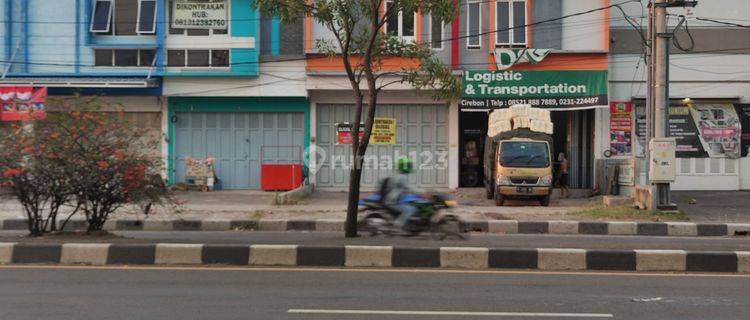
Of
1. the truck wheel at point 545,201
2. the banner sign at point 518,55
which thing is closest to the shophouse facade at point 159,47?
the banner sign at point 518,55

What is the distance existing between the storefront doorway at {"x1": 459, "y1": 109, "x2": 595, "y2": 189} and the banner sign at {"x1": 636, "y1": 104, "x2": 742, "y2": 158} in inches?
73.1

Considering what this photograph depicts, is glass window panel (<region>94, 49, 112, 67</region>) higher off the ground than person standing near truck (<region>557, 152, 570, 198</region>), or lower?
higher

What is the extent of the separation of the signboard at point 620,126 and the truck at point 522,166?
434cm

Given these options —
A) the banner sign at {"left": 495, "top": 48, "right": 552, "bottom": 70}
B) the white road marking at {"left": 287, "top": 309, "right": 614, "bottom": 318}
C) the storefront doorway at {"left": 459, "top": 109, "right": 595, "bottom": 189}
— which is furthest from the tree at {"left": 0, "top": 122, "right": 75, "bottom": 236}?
the storefront doorway at {"left": 459, "top": 109, "right": 595, "bottom": 189}

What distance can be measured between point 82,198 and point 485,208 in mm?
11329

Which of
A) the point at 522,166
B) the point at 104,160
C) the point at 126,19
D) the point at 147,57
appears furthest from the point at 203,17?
the point at 104,160

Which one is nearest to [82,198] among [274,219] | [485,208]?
[274,219]

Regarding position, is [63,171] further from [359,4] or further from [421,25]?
[421,25]

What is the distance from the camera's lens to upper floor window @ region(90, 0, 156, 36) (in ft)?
73.0

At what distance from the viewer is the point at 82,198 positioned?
29.0 ft

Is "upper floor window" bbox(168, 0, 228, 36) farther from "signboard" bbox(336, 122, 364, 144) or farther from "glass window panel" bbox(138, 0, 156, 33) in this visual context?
"signboard" bbox(336, 122, 364, 144)

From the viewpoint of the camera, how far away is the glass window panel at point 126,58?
22406 millimetres

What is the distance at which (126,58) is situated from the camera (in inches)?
884

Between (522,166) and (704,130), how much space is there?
8.15m
